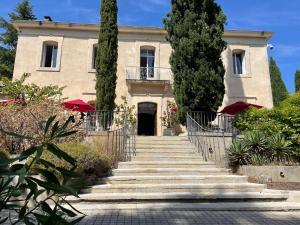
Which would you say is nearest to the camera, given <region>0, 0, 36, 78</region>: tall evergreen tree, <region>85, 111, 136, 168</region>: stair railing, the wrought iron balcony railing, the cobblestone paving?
the cobblestone paving

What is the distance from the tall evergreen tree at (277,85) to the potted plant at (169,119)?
1725 cm

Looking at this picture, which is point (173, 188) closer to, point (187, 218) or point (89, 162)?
point (187, 218)

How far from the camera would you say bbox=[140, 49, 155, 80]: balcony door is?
17188 mm

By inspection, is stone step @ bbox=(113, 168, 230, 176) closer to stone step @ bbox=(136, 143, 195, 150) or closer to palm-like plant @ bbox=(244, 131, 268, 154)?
palm-like plant @ bbox=(244, 131, 268, 154)

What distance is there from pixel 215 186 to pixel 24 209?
236 inches

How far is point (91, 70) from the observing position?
1705cm

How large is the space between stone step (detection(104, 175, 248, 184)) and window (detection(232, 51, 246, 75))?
1217 cm

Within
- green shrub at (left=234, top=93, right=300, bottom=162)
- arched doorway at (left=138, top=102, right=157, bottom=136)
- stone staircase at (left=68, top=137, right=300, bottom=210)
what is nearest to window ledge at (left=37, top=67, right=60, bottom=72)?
arched doorway at (left=138, top=102, right=157, bottom=136)

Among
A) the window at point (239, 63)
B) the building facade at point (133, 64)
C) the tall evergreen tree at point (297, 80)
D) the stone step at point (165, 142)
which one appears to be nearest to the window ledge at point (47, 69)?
the building facade at point (133, 64)

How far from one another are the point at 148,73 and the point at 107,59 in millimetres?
3835

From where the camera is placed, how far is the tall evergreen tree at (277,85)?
29438mm

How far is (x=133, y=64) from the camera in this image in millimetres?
17359

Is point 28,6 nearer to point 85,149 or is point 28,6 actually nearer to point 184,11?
point 184,11

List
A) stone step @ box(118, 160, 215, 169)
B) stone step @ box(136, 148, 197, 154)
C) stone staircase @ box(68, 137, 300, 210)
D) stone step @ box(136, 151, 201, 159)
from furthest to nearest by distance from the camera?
stone step @ box(136, 148, 197, 154)
stone step @ box(136, 151, 201, 159)
stone step @ box(118, 160, 215, 169)
stone staircase @ box(68, 137, 300, 210)
